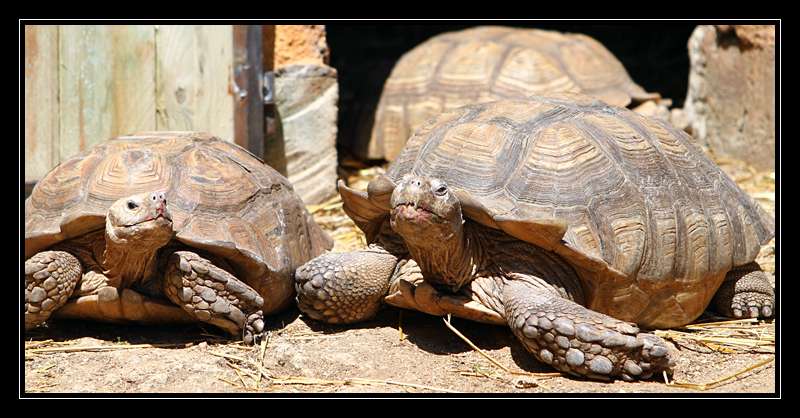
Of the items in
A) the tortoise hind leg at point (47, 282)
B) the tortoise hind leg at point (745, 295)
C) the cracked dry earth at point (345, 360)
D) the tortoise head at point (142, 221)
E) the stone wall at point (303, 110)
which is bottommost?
the cracked dry earth at point (345, 360)

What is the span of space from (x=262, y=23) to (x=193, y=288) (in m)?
2.53

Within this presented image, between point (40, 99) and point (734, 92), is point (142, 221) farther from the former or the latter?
point (734, 92)

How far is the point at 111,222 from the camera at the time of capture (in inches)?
147

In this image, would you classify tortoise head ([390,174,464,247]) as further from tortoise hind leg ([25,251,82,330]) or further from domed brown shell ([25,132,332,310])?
tortoise hind leg ([25,251,82,330])

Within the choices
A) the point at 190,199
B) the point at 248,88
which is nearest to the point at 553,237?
the point at 190,199

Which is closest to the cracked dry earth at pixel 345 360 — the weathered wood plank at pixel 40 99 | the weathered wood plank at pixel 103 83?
the weathered wood plank at pixel 40 99

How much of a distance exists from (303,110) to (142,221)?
2.91 meters

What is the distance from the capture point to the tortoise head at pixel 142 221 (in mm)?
3639

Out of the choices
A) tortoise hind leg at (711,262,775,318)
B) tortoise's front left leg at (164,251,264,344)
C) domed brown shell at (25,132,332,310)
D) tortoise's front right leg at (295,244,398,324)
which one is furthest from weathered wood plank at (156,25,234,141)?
tortoise hind leg at (711,262,775,318)

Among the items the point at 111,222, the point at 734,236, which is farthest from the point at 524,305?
the point at 111,222

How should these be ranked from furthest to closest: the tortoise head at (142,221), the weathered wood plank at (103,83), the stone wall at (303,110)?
the stone wall at (303,110) < the weathered wood plank at (103,83) < the tortoise head at (142,221)

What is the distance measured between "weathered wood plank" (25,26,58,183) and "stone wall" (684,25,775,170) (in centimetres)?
510

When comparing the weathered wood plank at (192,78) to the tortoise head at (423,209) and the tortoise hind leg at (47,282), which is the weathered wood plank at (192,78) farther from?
the tortoise head at (423,209)
